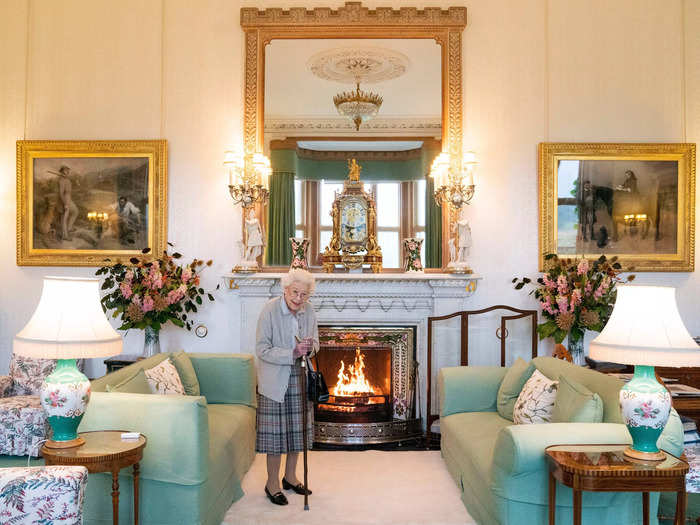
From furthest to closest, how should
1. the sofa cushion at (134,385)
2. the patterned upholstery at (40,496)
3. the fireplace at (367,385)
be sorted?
the fireplace at (367,385), the sofa cushion at (134,385), the patterned upholstery at (40,496)

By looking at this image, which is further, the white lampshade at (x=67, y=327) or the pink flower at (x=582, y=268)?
the pink flower at (x=582, y=268)

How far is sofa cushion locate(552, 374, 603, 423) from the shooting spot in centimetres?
328

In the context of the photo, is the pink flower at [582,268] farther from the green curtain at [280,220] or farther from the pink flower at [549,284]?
the green curtain at [280,220]

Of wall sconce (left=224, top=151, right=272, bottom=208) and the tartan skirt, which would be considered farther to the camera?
wall sconce (left=224, top=151, right=272, bottom=208)

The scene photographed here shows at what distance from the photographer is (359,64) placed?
5938 millimetres

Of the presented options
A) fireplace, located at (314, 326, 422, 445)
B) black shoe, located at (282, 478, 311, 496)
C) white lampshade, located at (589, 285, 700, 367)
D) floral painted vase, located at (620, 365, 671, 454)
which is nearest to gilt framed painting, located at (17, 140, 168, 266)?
fireplace, located at (314, 326, 422, 445)

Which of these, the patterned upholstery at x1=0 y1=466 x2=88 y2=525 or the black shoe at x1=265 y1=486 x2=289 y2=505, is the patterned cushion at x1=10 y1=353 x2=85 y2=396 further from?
the patterned upholstery at x1=0 y1=466 x2=88 y2=525

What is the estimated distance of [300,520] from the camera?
3754 millimetres

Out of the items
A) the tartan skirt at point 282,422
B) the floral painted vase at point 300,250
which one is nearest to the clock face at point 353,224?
the floral painted vase at point 300,250

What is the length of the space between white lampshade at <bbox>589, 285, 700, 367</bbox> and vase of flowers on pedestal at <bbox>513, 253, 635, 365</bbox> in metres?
2.30

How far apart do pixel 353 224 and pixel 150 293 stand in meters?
1.94

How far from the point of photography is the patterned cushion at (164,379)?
3984 mm

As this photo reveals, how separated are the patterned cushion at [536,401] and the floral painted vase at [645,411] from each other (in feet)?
3.04

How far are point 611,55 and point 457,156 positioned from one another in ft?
5.75
